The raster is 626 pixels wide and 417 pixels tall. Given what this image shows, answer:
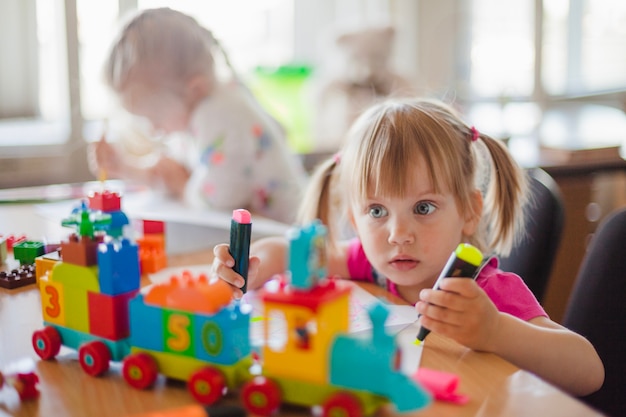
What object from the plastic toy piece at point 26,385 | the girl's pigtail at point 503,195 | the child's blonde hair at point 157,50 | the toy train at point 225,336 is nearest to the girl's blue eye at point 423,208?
the girl's pigtail at point 503,195

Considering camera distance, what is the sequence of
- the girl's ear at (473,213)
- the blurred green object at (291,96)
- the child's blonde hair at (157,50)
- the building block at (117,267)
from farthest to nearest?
the blurred green object at (291,96), the child's blonde hair at (157,50), the girl's ear at (473,213), the building block at (117,267)

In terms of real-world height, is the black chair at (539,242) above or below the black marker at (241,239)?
below

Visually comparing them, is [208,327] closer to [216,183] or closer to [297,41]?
[216,183]

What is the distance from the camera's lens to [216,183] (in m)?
1.58

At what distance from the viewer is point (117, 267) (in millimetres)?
635

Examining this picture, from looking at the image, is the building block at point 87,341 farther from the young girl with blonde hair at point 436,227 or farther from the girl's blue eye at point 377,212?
the girl's blue eye at point 377,212

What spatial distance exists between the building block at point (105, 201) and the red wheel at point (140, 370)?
186 millimetres

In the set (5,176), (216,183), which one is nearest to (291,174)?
(216,183)

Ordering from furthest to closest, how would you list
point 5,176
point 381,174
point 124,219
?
point 5,176, point 381,174, point 124,219

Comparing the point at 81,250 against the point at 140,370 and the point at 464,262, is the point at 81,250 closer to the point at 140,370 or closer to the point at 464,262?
the point at 140,370

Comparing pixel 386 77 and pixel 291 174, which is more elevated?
pixel 386 77

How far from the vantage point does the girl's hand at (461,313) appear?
2.26 feet

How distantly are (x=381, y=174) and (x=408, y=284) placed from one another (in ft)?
0.50

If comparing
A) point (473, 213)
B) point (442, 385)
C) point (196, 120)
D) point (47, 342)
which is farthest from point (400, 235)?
point (196, 120)
